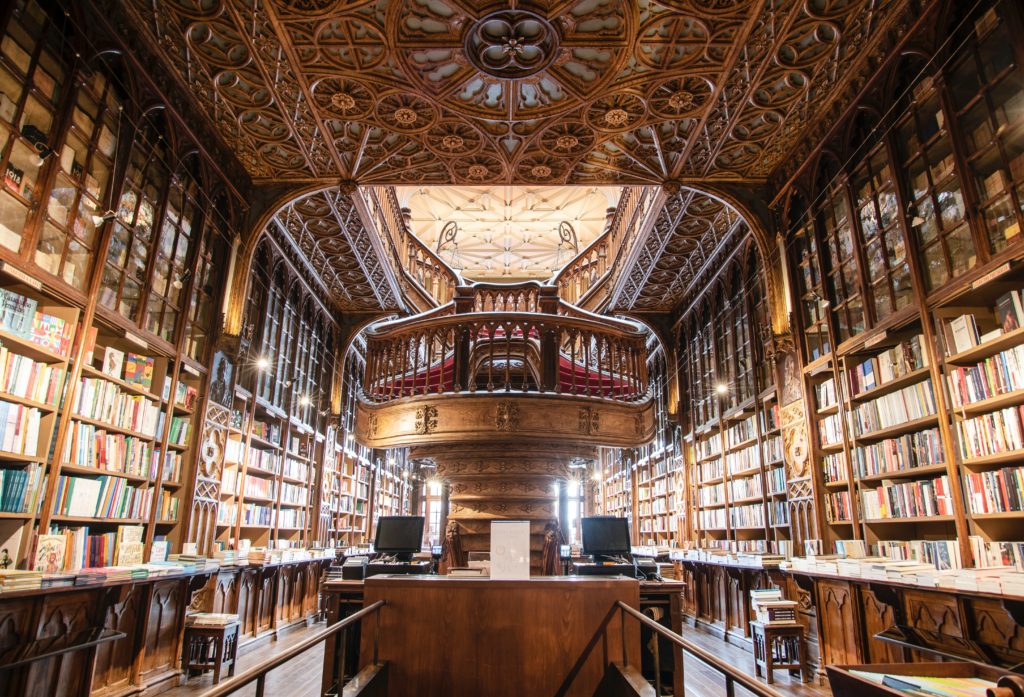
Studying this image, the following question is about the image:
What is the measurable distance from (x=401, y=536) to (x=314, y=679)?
1.40 m

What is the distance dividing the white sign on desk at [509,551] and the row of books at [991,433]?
2.61 meters

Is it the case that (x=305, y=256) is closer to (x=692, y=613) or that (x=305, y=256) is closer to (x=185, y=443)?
(x=185, y=443)

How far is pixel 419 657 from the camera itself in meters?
3.35

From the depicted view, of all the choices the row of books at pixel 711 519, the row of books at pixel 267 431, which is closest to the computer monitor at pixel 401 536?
the row of books at pixel 267 431

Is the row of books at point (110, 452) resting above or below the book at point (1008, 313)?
below

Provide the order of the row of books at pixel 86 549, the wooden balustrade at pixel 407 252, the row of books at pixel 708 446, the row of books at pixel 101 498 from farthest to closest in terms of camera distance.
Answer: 1. the wooden balustrade at pixel 407 252
2. the row of books at pixel 708 446
3. the row of books at pixel 101 498
4. the row of books at pixel 86 549

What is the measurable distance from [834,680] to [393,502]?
13.0 m

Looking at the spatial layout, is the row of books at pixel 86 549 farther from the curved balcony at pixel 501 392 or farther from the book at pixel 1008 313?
the book at pixel 1008 313

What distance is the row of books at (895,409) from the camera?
3.83 metres

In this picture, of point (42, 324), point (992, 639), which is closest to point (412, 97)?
point (42, 324)

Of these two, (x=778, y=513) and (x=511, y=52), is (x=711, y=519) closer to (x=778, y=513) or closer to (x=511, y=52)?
(x=778, y=513)

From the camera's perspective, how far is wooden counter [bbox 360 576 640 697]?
3299mm

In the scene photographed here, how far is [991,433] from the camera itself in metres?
3.28

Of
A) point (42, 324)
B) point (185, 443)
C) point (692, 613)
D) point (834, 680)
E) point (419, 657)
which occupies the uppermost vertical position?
point (42, 324)
